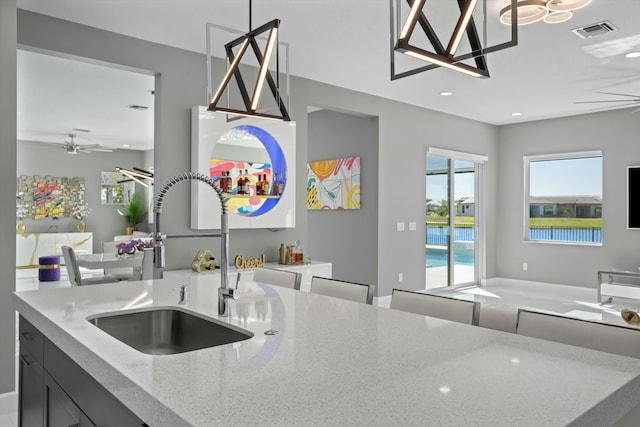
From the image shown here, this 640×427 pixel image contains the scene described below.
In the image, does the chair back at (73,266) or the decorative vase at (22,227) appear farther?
the decorative vase at (22,227)

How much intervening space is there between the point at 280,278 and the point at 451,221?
5.12 meters

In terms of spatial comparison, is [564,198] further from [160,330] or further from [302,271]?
[160,330]

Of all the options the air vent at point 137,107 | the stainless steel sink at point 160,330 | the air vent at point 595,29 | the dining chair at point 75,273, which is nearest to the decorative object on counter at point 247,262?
the dining chair at point 75,273

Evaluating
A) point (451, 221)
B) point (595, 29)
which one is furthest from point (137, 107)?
point (595, 29)

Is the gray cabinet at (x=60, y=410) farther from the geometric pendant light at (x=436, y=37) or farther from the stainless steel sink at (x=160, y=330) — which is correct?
the geometric pendant light at (x=436, y=37)

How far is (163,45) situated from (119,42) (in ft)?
1.27

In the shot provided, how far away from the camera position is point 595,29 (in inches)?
148

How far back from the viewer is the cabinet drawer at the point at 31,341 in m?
1.90

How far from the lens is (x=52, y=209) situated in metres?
9.98

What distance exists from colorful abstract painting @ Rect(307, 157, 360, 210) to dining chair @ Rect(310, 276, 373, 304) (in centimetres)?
393

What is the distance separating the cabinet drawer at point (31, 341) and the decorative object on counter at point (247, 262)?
232 centimetres

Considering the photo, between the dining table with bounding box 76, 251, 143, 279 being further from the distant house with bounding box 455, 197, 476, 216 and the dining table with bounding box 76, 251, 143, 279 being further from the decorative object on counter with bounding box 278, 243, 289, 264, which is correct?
the distant house with bounding box 455, 197, 476, 216

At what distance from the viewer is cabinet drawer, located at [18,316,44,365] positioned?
190 centimetres

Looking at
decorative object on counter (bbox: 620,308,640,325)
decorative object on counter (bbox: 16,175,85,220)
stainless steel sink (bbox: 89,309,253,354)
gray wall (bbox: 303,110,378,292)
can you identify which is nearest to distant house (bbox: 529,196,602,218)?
gray wall (bbox: 303,110,378,292)
